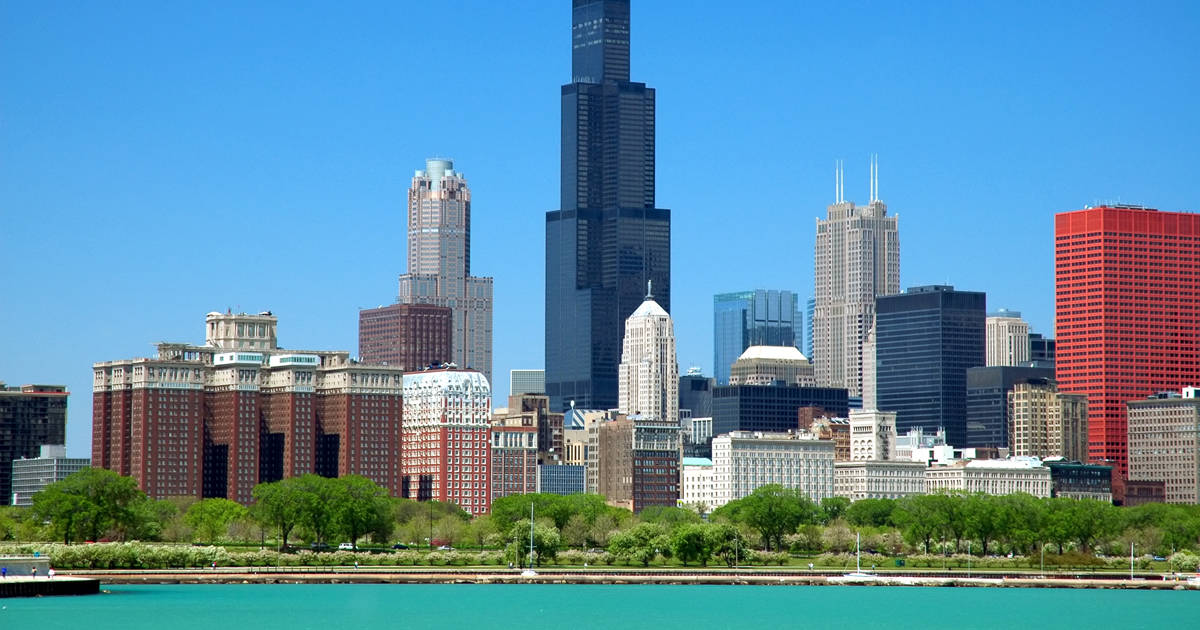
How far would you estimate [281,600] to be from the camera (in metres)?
193

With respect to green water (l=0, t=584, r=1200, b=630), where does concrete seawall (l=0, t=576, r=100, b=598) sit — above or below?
above

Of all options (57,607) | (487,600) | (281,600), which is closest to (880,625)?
(487,600)

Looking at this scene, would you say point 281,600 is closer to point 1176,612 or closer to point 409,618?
point 409,618

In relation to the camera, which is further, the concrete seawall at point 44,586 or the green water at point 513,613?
→ the concrete seawall at point 44,586

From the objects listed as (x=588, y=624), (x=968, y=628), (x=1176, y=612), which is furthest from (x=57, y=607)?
(x=1176, y=612)

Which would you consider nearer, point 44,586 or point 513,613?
point 513,613

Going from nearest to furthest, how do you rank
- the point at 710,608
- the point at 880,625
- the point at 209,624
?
the point at 209,624 → the point at 880,625 → the point at 710,608

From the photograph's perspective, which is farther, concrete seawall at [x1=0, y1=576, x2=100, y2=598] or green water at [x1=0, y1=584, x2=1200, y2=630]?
concrete seawall at [x1=0, y1=576, x2=100, y2=598]

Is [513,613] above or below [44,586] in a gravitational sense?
below

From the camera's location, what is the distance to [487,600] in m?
197

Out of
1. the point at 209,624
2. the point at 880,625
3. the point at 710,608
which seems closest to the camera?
the point at 209,624

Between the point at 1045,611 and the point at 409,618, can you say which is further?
the point at 1045,611

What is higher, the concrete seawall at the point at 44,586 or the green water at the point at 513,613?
the concrete seawall at the point at 44,586

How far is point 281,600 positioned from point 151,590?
1371 centimetres
